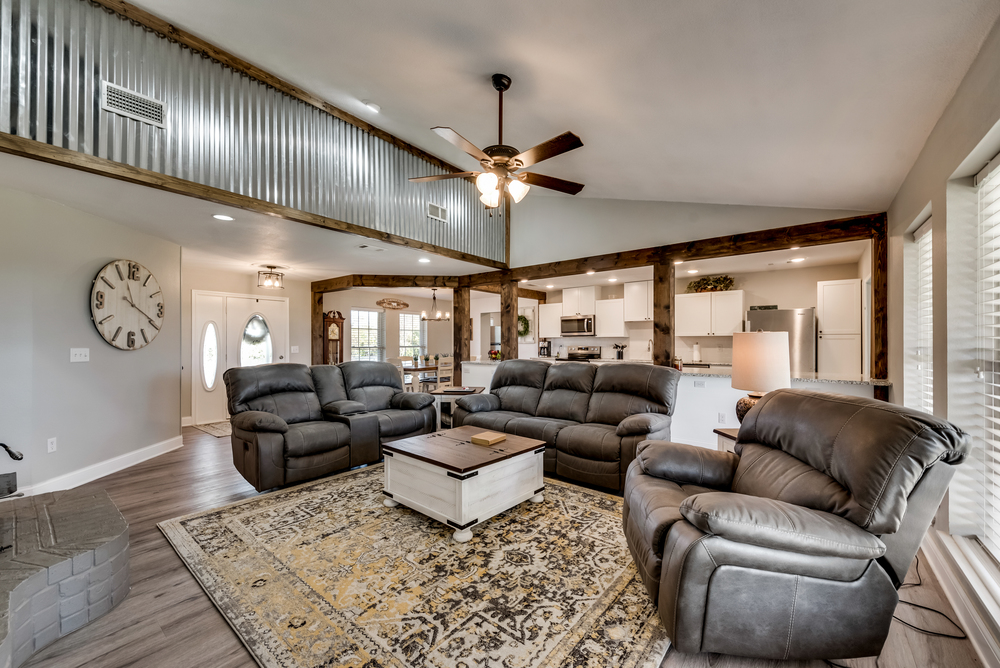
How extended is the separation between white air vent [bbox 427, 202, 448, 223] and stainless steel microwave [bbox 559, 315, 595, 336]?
11.2 ft

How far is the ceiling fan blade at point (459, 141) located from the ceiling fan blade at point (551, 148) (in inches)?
8.7

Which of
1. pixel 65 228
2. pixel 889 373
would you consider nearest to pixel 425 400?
pixel 65 228

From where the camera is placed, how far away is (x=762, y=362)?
8.68ft

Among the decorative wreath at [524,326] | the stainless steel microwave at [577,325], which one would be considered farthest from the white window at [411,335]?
the stainless steel microwave at [577,325]

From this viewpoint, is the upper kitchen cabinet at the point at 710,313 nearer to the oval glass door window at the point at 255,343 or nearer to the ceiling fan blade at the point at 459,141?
the ceiling fan blade at the point at 459,141

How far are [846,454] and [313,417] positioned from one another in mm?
4060

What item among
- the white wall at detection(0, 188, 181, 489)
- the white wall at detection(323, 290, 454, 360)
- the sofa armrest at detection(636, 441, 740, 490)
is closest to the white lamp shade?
the sofa armrest at detection(636, 441, 740, 490)

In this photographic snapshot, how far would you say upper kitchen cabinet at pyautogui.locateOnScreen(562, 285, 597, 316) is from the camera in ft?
24.9

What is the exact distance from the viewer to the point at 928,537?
2.25 meters

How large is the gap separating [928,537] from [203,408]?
784 cm

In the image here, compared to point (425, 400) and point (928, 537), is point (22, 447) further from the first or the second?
point (928, 537)

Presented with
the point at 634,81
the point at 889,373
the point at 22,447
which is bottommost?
the point at 22,447

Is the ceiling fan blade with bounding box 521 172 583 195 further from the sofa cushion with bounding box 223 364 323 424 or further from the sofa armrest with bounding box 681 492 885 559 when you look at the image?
the sofa cushion with bounding box 223 364 323 424

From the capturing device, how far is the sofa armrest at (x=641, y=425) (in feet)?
10.2
